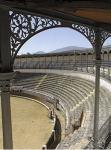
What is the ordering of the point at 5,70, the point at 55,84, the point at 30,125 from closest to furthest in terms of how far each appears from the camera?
the point at 5,70 < the point at 30,125 < the point at 55,84

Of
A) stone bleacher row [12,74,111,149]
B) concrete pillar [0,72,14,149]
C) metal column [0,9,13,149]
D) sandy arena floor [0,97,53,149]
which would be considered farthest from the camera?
sandy arena floor [0,97,53,149]

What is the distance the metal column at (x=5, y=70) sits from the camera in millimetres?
5246

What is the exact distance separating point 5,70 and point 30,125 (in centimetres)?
1693

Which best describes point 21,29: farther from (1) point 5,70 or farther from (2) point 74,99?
(2) point 74,99

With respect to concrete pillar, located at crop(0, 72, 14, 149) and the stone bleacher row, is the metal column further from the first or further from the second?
the stone bleacher row

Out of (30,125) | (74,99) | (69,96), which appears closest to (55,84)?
(69,96)

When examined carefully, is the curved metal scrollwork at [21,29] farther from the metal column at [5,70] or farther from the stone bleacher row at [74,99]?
the stone bleacher row at [74,99]

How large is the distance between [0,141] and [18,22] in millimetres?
13184

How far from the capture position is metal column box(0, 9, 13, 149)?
5.25 metres

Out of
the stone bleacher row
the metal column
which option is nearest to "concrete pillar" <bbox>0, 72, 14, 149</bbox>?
the metal column

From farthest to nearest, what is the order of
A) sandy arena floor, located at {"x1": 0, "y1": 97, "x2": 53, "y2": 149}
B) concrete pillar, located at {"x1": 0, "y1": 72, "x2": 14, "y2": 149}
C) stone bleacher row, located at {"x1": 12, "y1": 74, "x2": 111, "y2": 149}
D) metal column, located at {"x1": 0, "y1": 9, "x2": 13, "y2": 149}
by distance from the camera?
sandy arena floor, located at {"x1": 0, "y1": 97, "x2": 53, "y2": 149}, stone bleacher row, located at {"x1": 12, "y1": 74, "x2": 111, "y2": 149}, concrete pillar, located at {"x1": 0, "y1": 72, "x2": 14, "y2": 149}, metal column, located at {"x1": 0, "y1": 9, "x2": 13, "y2": 149}

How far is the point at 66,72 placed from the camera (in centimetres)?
3556

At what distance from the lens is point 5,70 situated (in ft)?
17.8

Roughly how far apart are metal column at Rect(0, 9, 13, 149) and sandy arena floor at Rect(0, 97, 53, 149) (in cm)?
1145
